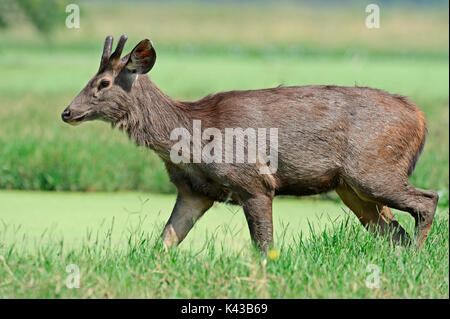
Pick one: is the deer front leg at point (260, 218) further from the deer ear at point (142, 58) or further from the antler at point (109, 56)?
the antler at point (109, 56)

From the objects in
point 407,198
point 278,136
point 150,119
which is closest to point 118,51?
point 150,119

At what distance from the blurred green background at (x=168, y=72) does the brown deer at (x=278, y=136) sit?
617 millimetres

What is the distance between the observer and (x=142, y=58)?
6.40 metres

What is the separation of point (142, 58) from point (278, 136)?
1.13 meters

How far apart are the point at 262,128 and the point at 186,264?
4.05 feet

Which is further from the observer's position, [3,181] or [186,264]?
[3,181]

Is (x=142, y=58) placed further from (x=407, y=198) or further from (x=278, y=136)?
(x=407, y=198)

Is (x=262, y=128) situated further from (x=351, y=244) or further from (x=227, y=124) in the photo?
(x=351, y=244)

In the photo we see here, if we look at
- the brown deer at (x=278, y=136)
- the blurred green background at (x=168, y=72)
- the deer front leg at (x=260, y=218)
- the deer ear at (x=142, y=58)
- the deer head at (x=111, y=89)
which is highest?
the deer ear at (x=142, y=58)

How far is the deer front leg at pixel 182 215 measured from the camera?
6.73m

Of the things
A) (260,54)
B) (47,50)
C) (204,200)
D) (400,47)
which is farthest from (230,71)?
(400,47)

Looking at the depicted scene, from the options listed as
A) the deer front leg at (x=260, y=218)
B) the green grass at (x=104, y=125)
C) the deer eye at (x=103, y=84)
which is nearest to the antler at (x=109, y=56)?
the deer eye at (x=103, y=84)

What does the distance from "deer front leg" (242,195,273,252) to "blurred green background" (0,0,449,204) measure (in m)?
1.13
